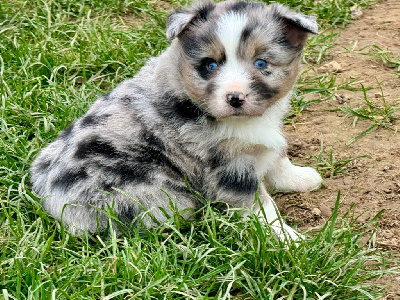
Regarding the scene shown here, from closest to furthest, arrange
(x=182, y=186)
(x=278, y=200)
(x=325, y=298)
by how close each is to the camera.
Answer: (x=325, y=298) < (x=182, y=186) < (x=278, y=200)

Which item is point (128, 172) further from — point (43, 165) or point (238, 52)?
point (238, 52)

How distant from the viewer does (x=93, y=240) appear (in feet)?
18.4

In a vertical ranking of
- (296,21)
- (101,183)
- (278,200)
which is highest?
(296,21)

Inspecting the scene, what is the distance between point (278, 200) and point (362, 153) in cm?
100

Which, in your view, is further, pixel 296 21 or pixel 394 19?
pixel 394 19

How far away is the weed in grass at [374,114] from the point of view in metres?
6.88

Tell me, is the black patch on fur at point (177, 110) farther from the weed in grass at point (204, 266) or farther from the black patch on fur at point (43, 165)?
the black patch on fur at point (43, 165)

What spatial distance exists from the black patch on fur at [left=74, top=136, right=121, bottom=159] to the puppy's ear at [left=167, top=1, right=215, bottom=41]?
1022mm

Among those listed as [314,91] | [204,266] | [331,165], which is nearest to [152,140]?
[204,266]

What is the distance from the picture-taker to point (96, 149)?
5.63m

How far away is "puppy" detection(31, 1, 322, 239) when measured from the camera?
537 cm

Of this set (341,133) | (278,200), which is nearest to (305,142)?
(341,133)

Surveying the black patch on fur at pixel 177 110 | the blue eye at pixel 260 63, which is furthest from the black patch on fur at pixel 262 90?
the black patch on fur at pixel 177 110

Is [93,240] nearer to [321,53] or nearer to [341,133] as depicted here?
[341,133]
